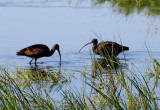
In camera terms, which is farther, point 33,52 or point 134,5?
point 134,5

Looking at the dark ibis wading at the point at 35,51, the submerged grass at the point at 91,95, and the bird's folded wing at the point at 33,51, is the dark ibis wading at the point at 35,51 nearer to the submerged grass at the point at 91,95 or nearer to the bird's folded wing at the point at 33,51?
the bird's folded wing at the point at 33,51

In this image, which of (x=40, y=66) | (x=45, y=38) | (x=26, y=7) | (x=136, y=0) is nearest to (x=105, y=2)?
(x=136, y=0)

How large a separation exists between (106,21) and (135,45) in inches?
129

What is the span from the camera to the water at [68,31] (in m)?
10.0

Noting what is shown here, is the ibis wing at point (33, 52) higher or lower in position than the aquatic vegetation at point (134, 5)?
lower

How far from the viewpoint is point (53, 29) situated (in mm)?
13008

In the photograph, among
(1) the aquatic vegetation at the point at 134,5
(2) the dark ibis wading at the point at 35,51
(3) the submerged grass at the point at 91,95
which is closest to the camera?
(3) the submerged grass at the point at 91,95

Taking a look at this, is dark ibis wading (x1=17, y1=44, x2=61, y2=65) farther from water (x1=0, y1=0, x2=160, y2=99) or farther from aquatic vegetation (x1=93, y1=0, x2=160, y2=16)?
aquatic vegetation (x1=93, y1=0, x2=160, y2=16)

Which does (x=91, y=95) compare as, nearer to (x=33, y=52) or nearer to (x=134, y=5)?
(x=33, y=52)

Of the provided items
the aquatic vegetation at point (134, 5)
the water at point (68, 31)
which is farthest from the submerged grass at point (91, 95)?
the aquatic vegetation at point (134, 5)

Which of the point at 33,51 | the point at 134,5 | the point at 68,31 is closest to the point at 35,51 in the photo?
the point at 33,51

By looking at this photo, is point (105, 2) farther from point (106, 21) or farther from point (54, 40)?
point (54, 40)

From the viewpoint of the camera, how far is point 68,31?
1271 centimetres

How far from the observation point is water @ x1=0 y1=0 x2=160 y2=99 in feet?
32.9
